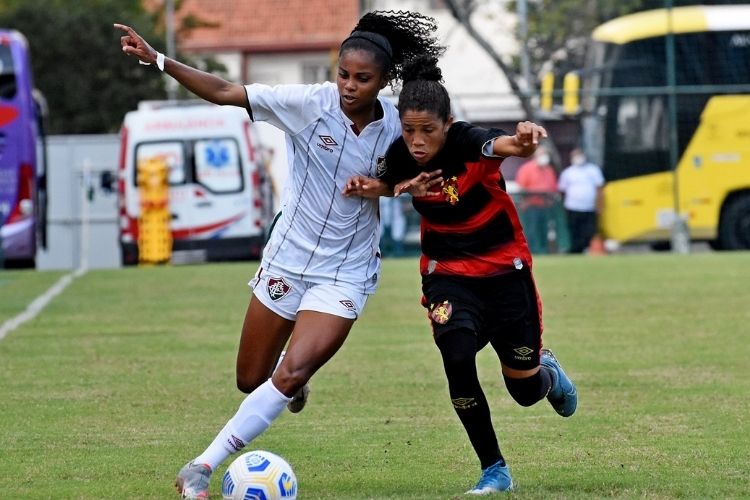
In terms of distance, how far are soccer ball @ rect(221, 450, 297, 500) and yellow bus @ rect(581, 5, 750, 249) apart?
21698 mm

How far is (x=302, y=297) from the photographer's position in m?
Result: 7.05

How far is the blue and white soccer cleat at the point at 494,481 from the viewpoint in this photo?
658cm

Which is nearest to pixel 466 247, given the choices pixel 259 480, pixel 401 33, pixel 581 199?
pixel 401 33

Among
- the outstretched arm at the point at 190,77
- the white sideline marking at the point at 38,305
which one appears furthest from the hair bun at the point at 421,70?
the white sideline marking at the point at 38,305

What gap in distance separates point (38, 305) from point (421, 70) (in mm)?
10879

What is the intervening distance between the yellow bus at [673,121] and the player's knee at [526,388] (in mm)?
20684

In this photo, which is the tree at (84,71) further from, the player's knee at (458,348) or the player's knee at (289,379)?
the player's knee at (458,348)

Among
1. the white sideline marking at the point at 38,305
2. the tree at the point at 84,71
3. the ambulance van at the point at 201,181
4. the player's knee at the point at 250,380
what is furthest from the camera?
the tree at the point at 84,71

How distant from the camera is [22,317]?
51.3ft

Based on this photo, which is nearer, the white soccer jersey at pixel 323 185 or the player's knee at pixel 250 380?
the white soccer jersey at pixel 323 185

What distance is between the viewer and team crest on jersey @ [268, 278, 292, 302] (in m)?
7.06

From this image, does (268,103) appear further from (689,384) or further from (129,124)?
(129,124)

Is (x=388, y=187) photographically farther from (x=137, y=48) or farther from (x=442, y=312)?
(x=137, y=48)

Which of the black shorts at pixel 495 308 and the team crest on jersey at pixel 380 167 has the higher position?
the team crest on jersey at pixel 380 167
